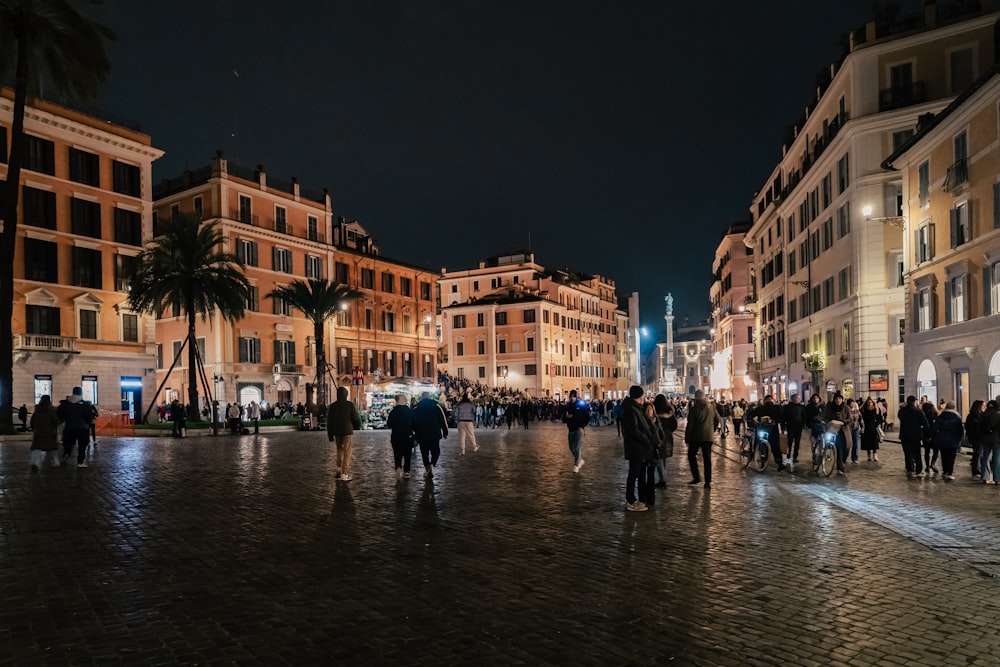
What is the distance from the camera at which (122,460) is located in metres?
21.2

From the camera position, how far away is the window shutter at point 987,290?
82.3ft

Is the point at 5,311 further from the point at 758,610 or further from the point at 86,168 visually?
the point at 758,610

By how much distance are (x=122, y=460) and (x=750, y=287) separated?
65.7 metres

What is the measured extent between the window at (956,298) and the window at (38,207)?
41878 millimetres

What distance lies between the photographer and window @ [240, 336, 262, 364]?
54.8 meters

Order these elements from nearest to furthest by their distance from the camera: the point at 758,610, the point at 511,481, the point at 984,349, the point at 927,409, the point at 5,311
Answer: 1. the point at 758,610
2. the point at 511,481
3. the point at 927,409
4. the point at 984,349
5. the point at 5,311

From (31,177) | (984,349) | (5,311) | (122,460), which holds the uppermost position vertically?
(31,177)

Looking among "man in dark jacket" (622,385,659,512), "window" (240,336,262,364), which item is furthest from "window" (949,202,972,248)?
"window" (240,336,262,364)

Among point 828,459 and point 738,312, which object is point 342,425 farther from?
point 738,312

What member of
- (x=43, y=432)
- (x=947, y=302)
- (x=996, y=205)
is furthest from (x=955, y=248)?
(x=43, y=432)

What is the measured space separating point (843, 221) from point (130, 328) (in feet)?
125

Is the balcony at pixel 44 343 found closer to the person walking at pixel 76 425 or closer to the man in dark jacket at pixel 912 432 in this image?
the person walking at pixel 76 425

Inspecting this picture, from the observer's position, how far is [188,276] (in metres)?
38.8

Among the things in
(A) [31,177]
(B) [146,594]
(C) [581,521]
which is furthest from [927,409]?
(A) [31,177]
